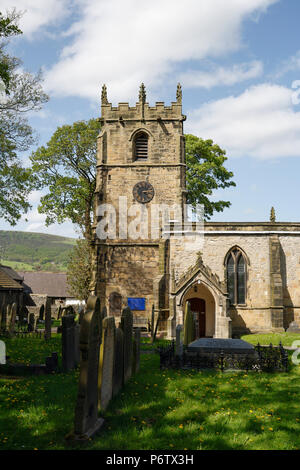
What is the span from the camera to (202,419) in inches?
283

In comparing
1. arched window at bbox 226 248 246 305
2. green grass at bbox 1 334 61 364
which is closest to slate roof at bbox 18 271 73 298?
arched window at bbox 226 248 246 305

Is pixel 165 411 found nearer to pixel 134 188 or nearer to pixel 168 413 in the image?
pixel 168 413

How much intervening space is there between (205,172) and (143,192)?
8.88 meters

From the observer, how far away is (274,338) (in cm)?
1970

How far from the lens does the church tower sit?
26172 millimetres

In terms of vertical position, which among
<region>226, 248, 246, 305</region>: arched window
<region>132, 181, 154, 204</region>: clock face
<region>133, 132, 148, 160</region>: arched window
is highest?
<region>133, 132, 148, 160</region>: arched window

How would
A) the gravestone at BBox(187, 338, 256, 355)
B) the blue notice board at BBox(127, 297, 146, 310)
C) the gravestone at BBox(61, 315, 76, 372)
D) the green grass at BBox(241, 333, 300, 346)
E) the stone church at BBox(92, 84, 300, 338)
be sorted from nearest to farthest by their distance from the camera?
the gravestone at BBox(61, 315, 76, 372)
the gravestone at BBox(187, 338, 256, 355)
the green grass at BBox(241, 333, 300, 346)
the stone church at BBox(92, 84, 300, 338)
the blue notice board at BBox(127, 297, 146, 310)

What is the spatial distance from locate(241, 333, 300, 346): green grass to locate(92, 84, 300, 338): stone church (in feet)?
3.41

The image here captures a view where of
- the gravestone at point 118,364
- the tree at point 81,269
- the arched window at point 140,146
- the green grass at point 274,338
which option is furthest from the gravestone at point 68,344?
the tree at point 81,269

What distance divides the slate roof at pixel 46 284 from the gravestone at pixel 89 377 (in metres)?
44.3

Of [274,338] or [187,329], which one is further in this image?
[274,338]

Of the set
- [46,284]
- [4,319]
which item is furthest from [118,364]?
[46,284]

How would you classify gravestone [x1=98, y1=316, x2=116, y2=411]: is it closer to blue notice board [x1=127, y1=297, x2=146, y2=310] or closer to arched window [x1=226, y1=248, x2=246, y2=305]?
arched window [x1=226, y1=248, x2=246, y2=305]
